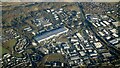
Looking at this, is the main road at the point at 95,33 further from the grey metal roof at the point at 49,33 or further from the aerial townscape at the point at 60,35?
the grey metal roof at the point at 49,33

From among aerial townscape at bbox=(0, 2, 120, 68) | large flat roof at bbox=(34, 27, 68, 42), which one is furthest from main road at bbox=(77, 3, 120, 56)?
large flat roof at bbox=(34, 27, 68, 42)

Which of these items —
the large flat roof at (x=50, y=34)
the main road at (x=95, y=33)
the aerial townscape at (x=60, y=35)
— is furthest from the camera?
the large flat roof at (x=50, y=34)

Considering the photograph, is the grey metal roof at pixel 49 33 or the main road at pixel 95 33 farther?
the grey metal roof at pixel 49 33

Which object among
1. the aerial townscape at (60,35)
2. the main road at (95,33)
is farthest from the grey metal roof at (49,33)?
the main road at (95,33)

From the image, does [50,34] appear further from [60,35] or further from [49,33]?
[60,35]

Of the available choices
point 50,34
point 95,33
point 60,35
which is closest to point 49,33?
point 50,34

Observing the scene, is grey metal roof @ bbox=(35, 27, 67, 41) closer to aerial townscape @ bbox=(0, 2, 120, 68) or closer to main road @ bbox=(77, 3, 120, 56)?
aerial townscape @ bbox=(0, 2, 120, 68)

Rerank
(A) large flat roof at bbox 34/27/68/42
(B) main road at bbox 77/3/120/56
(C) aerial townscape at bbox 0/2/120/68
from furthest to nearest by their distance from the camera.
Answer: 1. (A) large flat roof at bbox 34/27/68/42
2. (B) main road at bbox 77/3/120/56
3. (C) aerial townscape at bbox 0/2/120/68

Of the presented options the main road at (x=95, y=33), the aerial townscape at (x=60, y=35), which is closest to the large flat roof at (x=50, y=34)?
the aerial townscape at (x=60, y=35)

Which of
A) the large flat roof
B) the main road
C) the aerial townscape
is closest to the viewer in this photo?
the aerial townscape

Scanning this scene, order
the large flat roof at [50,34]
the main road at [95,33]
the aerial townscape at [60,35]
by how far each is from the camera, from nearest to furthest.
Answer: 1. the aerial townscape at [60,35]
2. the main road at [95,33]
3. the large flat roof at [50,34]
